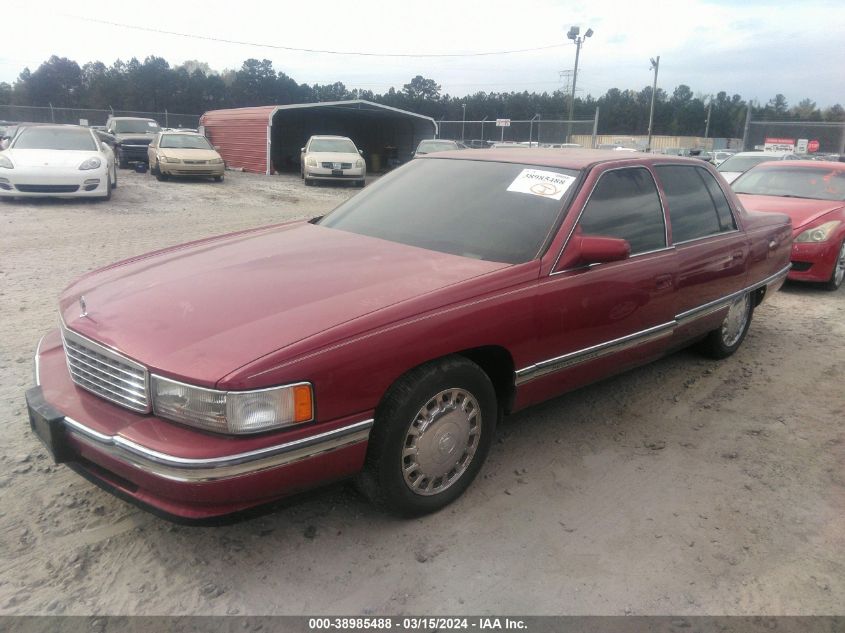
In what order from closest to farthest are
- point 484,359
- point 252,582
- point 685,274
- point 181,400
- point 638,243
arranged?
1. point 181,400
2. point 252,582
3. point 484,359
4. point 638,243
5. point 685,274

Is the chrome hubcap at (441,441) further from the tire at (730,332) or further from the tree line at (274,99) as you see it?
the tree line at (274,99)

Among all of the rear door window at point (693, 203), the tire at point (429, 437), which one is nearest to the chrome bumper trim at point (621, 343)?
the tire at point (429, 437)

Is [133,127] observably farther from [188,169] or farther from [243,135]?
[188,169]

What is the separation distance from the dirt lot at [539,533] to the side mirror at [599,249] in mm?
1099

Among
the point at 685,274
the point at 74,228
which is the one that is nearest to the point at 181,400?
the point at 685,274

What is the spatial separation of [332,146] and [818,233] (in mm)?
14829

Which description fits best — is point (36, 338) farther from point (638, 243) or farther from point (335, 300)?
point (638, 243)

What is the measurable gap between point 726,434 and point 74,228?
9616 millimetres

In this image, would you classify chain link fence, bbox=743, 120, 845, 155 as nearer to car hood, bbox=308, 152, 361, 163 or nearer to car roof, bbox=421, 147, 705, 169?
car hood, bbox=308, 152, 361, 163

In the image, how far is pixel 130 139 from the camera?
853 inches

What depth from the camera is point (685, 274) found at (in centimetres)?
396

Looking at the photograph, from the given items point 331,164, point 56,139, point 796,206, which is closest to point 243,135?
point 331,164

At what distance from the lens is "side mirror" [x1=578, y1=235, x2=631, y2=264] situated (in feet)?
10.3

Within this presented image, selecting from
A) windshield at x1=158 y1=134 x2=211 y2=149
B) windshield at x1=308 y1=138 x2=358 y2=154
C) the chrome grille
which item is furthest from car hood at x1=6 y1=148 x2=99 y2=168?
the chrome grille
